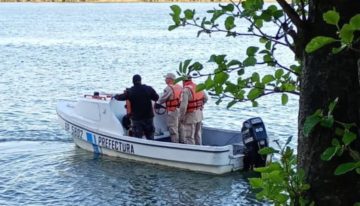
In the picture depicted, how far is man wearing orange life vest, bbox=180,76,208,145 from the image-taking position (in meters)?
12.2

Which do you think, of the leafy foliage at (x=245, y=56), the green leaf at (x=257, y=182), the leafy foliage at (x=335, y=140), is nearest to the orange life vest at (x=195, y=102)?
the leafy foliage at (x=245, y=56)

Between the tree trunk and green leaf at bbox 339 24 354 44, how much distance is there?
427 mm

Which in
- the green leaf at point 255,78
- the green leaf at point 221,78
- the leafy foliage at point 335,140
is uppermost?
the green leaf at point 221,78

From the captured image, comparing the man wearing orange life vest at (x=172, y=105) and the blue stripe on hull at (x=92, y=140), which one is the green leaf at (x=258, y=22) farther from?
the blue stripe on hull at (x=92, y=140)

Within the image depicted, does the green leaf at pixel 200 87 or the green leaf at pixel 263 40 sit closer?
the green leaf at pixel 200 87

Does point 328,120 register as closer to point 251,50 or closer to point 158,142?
point 251,50

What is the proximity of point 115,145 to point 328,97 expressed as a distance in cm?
1142

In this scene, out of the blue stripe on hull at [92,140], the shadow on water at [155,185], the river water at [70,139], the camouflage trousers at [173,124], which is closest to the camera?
the shadow on water at [155,185]

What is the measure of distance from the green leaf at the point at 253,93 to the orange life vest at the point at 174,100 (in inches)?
382

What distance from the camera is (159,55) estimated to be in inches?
1665

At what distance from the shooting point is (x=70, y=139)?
16.5m

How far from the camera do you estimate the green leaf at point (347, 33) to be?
5.81 feet

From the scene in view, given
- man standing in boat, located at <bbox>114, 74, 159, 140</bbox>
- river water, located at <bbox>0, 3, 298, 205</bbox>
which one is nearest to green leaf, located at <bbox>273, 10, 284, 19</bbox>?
river water, located at <bbox>0, 3, 298, 205</bbox>

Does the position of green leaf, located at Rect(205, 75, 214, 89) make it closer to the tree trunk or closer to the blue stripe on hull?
the tree trunk
